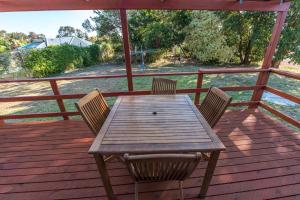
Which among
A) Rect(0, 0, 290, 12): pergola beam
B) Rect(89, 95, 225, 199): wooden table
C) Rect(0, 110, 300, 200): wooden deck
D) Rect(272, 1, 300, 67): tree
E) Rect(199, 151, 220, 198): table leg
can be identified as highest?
Rect(0, 0, 290, 12): pergola beam

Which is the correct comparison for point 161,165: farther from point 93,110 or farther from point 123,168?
point 93,110

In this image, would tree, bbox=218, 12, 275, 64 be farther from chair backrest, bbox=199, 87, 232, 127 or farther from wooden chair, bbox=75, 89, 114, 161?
wooden chair, bbox=75, 89, 114, 161

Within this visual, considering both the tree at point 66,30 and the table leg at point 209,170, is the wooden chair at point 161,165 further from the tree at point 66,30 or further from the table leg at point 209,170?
the tree at point 66,30

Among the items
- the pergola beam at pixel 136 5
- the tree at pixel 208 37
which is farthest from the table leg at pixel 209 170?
the tree at pixel 208 37

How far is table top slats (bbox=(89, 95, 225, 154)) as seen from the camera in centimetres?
127

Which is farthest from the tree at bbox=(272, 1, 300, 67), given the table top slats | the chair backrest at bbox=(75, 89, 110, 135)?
the chair backrest at bbox=(75, 89, 110, 135)

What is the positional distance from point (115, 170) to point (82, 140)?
834 mm

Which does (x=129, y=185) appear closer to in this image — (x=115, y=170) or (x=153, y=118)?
(x=115, y=170)

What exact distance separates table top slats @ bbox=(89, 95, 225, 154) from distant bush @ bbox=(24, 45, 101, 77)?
28.3 feet

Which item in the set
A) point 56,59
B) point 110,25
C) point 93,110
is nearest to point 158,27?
point 110,25

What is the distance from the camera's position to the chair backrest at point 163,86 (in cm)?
267

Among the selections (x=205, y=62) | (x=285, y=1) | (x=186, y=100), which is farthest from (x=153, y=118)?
(x=205, y=62)

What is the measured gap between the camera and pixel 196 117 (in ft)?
5.68

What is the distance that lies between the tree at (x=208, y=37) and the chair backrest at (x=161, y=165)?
8.38 m
